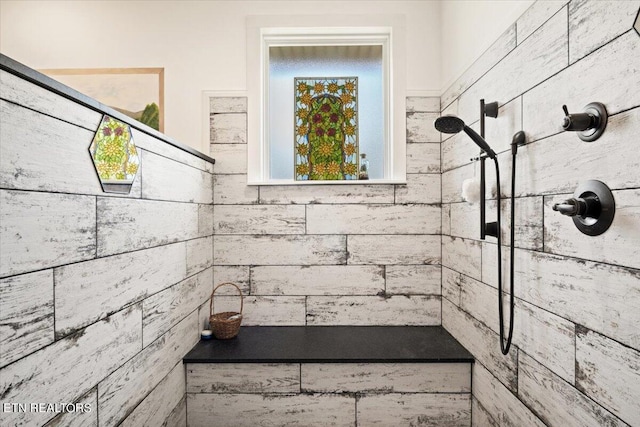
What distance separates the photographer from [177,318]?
5.27 ft

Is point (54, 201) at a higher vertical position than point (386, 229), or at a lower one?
higher

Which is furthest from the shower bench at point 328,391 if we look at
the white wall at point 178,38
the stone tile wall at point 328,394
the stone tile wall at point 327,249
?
the white wall at point 178,38

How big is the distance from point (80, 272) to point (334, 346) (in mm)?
1305

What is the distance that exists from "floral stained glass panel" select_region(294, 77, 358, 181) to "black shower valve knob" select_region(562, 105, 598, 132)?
1441mm

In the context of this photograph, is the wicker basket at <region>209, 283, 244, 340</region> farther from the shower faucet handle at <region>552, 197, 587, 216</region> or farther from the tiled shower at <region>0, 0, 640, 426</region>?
the shower faucet handle at <region>552, 197, 587, 216</region>

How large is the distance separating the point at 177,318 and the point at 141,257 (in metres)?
0.48

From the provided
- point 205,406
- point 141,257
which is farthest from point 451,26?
point 205,406

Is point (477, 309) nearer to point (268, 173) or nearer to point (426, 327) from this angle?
point (426, 327)

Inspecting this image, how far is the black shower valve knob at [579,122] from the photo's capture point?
91 centimetres

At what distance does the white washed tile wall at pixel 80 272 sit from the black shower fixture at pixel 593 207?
4.50ft

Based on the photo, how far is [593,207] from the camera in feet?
2.98

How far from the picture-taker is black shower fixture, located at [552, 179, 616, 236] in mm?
878

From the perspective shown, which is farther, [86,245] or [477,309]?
[477,309]

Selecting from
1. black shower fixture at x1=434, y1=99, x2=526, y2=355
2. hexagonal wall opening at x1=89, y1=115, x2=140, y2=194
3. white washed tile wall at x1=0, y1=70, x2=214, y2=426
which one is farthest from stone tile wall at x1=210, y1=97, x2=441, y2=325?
hexagonal wall opening at x1=89, y1=115, x2=140, y2=194
